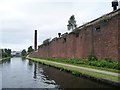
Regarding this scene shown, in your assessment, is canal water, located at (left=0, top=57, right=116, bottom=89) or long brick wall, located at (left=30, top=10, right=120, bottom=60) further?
long brick wall, located at (left=30, top=10, right=120, bottom=60)

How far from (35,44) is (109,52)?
8748 centimetres

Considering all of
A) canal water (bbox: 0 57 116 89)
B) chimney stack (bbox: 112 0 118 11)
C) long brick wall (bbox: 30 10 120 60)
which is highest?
chimney stack (bbox: 112 0 118 11)

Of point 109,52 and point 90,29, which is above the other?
point 90,29

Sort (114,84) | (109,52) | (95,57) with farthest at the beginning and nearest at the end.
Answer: (95,57)
(109,52)
(114,84)

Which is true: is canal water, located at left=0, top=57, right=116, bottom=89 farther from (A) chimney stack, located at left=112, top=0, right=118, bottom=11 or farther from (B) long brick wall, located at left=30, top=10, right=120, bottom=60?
(A) chimney stack, located at left=112, top=0, right=118, bottom=11

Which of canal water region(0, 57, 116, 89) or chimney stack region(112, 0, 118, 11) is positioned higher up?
chimney stack region(112, 0, 118, 11)

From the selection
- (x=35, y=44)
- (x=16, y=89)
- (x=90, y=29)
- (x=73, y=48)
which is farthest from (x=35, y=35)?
(x=16, y=89)

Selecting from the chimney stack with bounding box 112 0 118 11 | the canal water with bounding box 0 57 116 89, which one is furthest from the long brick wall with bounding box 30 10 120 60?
the canal water with bounding box 0 57 116 89

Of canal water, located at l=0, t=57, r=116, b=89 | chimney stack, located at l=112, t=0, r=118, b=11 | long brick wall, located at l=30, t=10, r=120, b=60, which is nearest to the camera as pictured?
canal water, located at l=0, t=57, r=116, b=89

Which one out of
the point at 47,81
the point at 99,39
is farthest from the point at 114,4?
the point at 47,81

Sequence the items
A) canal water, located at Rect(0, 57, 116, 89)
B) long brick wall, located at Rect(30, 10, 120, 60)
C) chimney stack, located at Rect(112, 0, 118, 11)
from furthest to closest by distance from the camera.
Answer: chimney stack, located at Rect(112, 0, 118, 11) → long brick wall, located at Rect(30, 10, 120, 60) → canal water, located at Rect(0, 57, 116, 89)

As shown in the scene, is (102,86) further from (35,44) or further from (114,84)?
(35,44)

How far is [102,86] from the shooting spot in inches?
616

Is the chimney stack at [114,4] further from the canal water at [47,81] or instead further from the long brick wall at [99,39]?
the canal water at [47,81]
